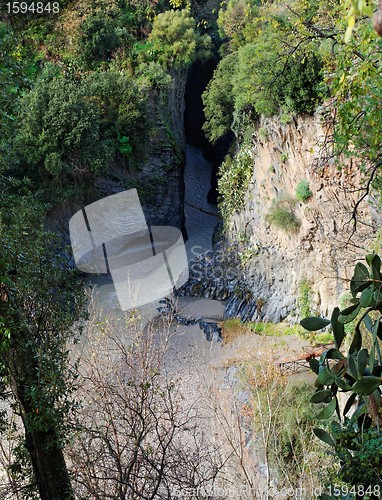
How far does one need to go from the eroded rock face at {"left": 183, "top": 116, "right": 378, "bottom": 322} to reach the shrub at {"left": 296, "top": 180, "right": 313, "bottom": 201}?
0.09 meters

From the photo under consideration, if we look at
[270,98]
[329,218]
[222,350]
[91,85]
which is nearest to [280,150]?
[270,98]

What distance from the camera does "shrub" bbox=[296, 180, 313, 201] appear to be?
1197 cm

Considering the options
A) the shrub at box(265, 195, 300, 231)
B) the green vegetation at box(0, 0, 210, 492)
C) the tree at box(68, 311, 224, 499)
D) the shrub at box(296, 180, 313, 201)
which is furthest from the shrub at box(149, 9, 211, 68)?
the tree at box(68, 311, 224, 499)

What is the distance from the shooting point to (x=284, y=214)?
12.7 metres

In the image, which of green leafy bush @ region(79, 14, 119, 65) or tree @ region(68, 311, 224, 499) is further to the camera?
green leafy bush @ region(79, 14, 119, 65)

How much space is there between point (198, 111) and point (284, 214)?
33.3 ft

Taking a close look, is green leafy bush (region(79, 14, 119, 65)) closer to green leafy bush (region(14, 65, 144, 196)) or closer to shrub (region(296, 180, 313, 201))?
green leafy bush (region(14, 65, 144, 196))

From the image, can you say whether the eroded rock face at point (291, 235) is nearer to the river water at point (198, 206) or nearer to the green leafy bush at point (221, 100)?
the green leafy bush at point (221, 100)

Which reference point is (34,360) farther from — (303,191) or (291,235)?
(291,235)

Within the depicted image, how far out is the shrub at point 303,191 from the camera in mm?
11969

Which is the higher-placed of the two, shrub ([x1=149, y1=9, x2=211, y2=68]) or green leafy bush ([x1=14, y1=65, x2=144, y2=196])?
shrub ([x1=149, y1=9, x2=211, y2=68])

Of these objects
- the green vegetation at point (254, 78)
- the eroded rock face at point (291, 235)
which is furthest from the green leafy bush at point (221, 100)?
the eroded rock face at point (291, 235)

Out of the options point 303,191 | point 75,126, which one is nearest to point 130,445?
point 303,191

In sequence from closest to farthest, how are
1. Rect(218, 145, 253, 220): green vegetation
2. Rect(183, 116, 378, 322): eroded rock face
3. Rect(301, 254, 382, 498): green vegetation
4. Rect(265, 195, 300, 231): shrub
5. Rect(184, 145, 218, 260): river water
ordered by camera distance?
Rect(301, 254, 382, 498): green vegetation < Rect(183, 116, 378, 322): eroded rock face < Rect(265, 195, 300, 231): shrub < Rect(218, 145, 253, 220): green vegetation < Rect(184, 145, 218, 260): river water
